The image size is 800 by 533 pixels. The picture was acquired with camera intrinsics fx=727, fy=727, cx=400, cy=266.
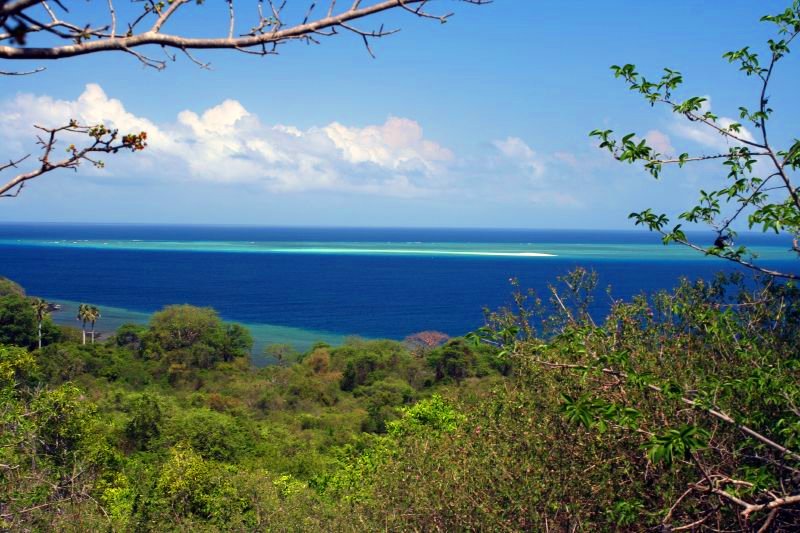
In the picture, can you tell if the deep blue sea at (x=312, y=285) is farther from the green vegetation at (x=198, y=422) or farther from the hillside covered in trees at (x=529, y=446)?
the hillside covered in trees at (x=529, y=446)

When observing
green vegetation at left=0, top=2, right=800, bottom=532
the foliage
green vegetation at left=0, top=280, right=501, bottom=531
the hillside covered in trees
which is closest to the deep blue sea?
green vegetation at left=0, top=280, right=501, bottom=531

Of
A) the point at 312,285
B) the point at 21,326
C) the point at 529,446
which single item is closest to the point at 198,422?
the point at 529,446

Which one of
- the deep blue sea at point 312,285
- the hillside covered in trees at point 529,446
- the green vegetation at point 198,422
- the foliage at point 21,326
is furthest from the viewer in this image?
the deep blue sea at point 312,285

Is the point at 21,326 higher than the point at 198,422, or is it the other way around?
the point at 198,422

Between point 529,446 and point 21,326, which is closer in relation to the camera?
point 529,446

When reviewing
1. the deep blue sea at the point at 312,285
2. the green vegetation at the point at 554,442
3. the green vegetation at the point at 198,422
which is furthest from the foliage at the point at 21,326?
the green vegetation at the point at 554,442

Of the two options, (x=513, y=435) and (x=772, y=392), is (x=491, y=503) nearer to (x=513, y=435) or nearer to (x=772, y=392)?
(x=513, y=435)

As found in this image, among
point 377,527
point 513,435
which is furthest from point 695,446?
point 377,527

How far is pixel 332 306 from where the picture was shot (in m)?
92.1

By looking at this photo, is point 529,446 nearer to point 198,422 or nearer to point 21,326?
point 198,422

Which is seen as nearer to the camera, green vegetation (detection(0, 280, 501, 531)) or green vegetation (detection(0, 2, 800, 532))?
green vegetation (detection(0, 2, 800, 532))

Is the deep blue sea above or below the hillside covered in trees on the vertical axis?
below

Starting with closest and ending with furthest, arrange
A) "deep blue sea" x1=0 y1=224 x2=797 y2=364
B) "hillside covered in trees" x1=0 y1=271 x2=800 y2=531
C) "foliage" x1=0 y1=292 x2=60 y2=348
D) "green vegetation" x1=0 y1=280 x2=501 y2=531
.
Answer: "hillside covered in trees" x1=0 y1=271 x2=800 y2=531 → "green vegetation" x1=0 y1=280 x2=501 y2=531 → "foliage" x1=0 y1=292 x2=60 y2=348 → "deep blue sea" x1=0 y1=224 x2=797 y2=364

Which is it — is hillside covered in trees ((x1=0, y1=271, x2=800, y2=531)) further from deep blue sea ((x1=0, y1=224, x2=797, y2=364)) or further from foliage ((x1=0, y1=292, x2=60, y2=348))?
deep blue sea ((x1=0, y1=224, x2=797, y2=364))
